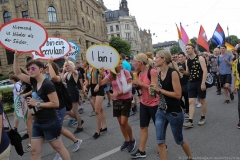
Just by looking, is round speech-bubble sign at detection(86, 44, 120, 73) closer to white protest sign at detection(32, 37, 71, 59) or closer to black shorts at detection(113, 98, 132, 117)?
black shorts at detection(113, 98, 132, 117)

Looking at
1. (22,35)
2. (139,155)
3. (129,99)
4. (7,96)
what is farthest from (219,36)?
(7,96)

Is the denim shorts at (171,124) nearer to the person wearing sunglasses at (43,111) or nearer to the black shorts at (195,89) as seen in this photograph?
the person wearing sunglasses at (43,111)

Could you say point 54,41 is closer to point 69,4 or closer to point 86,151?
point 86,151

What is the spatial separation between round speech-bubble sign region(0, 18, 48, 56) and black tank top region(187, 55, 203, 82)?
10.8 ft

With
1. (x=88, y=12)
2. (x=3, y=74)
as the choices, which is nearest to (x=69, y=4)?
(x=88, y=12)

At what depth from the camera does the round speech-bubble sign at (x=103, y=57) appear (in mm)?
4055

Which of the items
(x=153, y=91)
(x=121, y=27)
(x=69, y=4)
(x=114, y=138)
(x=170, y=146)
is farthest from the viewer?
(x=121, y=27)

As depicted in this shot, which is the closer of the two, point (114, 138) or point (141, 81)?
point (141, 81)

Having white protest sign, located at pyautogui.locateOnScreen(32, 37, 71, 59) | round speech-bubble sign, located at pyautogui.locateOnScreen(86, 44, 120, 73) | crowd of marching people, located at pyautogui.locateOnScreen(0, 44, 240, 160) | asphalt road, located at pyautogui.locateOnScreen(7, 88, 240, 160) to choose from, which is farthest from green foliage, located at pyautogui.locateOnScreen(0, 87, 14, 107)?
round speech-bubble sign, located at pyautogui.locateOnScreen(86, 44, 120, 73)

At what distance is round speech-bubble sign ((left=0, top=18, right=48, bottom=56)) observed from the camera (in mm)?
3547

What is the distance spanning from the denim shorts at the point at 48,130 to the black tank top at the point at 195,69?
3414 millimetres

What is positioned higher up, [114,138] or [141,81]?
[141,81]

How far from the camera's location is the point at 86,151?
13.9ft

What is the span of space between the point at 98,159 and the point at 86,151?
511 mm
